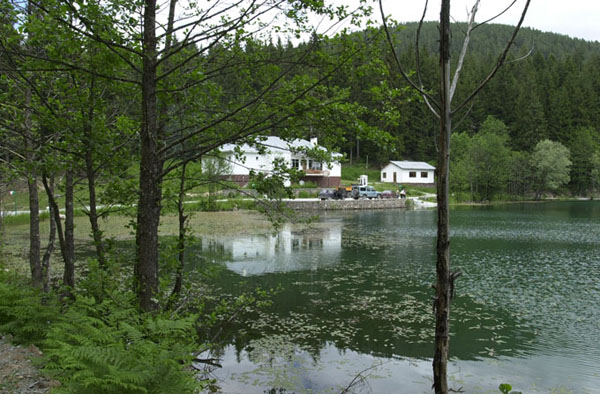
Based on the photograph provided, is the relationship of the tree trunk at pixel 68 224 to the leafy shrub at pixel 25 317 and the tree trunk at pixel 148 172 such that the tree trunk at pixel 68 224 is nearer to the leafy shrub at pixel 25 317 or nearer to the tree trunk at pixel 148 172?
the leafy shrub at pixel 25 317

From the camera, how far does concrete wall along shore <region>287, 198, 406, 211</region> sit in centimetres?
4400

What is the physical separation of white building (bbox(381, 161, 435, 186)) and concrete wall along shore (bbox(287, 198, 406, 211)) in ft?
54.0

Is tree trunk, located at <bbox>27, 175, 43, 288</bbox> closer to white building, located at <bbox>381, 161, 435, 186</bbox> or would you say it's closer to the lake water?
the lake water

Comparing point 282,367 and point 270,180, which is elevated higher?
point 270,180

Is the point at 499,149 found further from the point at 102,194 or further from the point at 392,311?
the point at 102,194

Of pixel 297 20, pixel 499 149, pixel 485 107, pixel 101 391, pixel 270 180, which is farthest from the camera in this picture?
pixel 485 107

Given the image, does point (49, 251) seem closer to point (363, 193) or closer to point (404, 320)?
point (404, 320)

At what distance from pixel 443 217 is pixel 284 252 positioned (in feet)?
53.7

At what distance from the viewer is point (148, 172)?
4996 mm

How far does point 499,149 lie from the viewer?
202 feet

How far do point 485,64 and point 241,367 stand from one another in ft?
293

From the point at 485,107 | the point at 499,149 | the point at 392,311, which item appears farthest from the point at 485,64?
the point at 392,311

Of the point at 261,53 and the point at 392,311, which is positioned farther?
the point at 392,311

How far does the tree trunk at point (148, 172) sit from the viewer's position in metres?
4.87
